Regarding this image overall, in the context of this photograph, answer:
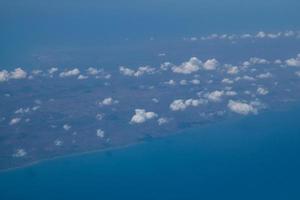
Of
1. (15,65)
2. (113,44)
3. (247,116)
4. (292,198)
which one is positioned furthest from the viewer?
(113,44)

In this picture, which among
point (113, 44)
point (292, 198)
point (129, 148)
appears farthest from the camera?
point (113, 44)

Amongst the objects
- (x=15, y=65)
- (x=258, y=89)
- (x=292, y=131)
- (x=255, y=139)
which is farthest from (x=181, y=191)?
(x=15, y=65)

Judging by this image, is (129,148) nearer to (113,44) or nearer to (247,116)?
(247,116)

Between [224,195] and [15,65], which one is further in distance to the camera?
[15,65]

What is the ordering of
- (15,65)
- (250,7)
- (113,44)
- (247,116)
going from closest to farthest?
(247,116) < (15,65) < (113,44) < (250,7)

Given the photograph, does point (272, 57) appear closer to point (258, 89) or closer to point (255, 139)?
point (258, 89)

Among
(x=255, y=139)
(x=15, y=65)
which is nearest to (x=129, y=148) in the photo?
(x=255, y=139)
